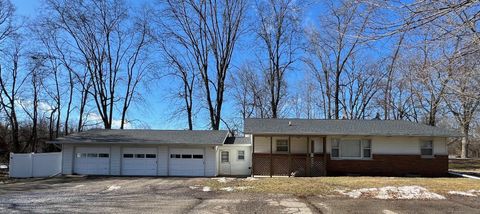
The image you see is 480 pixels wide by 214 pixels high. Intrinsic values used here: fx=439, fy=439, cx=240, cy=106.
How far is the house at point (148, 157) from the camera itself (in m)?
26.7

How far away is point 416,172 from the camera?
83.7 ft

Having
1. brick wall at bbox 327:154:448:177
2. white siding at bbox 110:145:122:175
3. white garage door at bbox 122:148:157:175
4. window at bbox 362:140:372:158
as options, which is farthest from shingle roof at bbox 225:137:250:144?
window at bbox 362:140:372:158

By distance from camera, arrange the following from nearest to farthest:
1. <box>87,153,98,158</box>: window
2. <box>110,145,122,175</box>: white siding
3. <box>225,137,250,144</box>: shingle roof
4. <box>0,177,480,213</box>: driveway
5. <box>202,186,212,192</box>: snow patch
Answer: <box>0,177,480,213</box>: driveway < <box>202,186,212,192</box>: snow patch < <box>110,145,122,175</box>: white siding < <box>87,153,98,158</box>: window < <box>225,137,250,144</box>: shingle roof

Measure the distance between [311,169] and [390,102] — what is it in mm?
20462

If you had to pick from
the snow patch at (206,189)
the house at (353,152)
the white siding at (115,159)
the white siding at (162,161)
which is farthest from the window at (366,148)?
the white siding at (115,159)

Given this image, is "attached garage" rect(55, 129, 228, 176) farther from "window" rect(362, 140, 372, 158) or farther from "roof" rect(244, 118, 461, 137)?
"window" rect(362, 140, 372, 158)

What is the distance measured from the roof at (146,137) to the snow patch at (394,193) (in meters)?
11.6

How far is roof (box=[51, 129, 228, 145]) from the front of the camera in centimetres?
2667

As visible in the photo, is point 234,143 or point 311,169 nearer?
point 311,169

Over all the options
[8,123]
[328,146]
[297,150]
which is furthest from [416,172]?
[8,123]

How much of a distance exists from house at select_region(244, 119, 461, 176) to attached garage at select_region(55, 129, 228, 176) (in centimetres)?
313

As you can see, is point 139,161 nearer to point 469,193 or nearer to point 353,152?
point 353,152

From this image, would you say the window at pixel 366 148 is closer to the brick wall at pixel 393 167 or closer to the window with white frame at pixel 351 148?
the window with white frame at pixel 351 148

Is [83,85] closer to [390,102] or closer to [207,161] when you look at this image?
[207,161]
